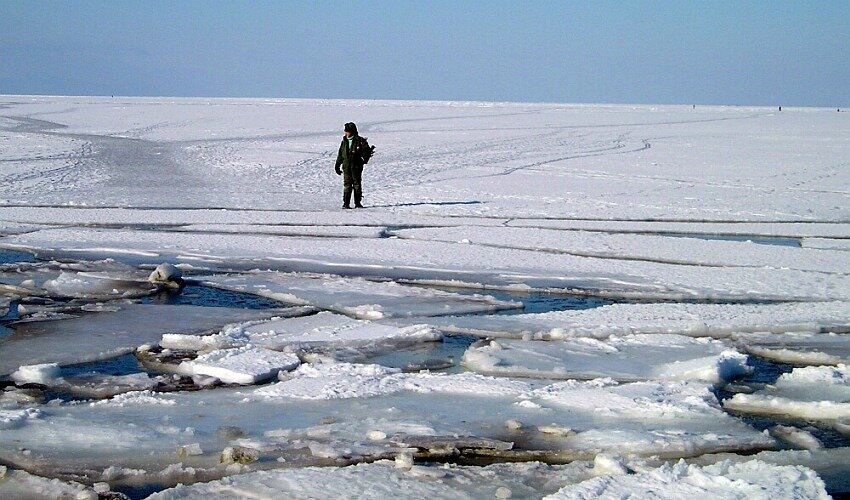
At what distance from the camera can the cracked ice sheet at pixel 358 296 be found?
6.07 metres

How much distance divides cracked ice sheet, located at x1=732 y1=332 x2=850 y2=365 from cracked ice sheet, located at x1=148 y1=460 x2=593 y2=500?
2.22m

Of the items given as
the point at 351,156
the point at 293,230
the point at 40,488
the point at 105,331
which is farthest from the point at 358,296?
the point at 351,156

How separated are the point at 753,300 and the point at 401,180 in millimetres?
A: 9379

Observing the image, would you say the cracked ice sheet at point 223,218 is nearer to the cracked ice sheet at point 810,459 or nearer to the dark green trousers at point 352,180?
the dark green trousers at point 352,180

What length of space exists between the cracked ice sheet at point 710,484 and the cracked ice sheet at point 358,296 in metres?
2.87

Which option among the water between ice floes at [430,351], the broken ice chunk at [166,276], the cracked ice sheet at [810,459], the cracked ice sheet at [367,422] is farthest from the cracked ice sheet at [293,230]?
the cracked ice sheet at [810,459]

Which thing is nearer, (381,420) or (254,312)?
(381,420)

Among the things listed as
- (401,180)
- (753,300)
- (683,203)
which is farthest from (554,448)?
(401,180)

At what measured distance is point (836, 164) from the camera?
18.7 m

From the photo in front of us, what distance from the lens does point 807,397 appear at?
4.26 meters

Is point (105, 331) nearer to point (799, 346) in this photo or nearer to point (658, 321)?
point (658, 321)

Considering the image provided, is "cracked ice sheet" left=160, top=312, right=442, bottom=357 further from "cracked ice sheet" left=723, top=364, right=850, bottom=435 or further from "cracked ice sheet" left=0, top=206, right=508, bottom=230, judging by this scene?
"cracked ice sheet" left=0, top=206, right=508, bottom=230

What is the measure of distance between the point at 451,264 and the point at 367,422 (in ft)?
13.2

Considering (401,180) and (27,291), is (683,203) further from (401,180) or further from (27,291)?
(27,291)
